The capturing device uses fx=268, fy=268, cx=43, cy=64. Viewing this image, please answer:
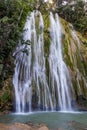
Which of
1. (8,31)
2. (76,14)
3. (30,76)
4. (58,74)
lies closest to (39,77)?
(30,76)

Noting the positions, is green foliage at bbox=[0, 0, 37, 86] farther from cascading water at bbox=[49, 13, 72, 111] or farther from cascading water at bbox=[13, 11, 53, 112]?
cascading water at bbox=[49, 13, 72, 111]

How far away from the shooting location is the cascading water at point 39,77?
49.8 ft

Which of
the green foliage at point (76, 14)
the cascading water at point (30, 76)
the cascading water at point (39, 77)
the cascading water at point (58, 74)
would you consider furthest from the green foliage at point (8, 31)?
the green foliage at point (76, 14)

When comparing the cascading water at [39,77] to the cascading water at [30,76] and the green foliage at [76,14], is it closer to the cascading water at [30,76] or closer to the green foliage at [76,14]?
the cascading water at [30,76]

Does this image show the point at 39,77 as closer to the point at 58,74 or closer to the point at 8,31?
the point at 58,74

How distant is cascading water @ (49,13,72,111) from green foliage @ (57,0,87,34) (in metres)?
3.60

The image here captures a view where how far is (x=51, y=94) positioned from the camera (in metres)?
15.7

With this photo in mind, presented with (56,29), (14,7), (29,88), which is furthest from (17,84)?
(56,29)

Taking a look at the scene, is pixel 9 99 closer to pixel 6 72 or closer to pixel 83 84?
pixel 6 72

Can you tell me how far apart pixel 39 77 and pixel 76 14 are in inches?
385

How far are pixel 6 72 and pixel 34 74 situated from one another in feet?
6.34

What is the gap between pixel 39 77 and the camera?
16.3 meters

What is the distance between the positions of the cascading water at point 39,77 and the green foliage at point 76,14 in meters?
4.51

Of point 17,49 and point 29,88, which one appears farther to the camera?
point 17,49
